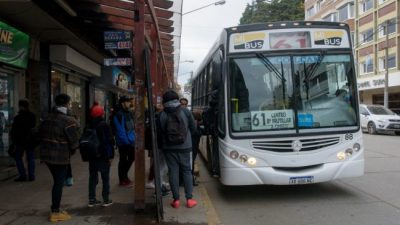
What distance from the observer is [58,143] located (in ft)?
21.2

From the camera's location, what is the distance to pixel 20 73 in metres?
11.7

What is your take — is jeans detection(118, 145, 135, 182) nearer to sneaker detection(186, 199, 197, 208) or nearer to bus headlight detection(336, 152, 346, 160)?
sneaker detection(186, 199, 197, 208)

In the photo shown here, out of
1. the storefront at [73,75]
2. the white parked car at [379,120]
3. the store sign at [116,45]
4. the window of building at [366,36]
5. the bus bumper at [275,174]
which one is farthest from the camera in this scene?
the window of building at [366,36]

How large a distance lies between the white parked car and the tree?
1553 inches

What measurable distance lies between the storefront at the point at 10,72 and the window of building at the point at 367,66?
110ft

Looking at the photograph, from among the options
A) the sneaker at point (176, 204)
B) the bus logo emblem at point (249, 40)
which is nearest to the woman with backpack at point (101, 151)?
the sneaker at point (176, 204)

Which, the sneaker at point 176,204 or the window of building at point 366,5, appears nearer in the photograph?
the sneaker at point 176,204

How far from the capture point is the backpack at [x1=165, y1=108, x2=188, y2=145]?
7.04 meters

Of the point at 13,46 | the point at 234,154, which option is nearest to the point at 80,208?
the point at 234,154

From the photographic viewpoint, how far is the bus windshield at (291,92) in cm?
768

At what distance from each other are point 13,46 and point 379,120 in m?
19.8

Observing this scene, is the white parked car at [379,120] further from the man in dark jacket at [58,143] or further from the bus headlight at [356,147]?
the man in dark jacket at [58,143]

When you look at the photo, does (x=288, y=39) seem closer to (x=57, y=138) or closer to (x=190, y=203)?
(x=190, y=203)

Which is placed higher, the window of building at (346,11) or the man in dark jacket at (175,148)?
the window of building at (346,11)
